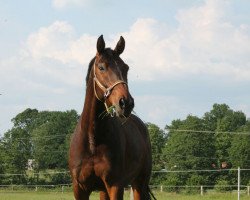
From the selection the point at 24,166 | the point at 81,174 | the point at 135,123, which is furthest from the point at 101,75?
the point at 24,166

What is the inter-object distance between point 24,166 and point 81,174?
50.0 meters

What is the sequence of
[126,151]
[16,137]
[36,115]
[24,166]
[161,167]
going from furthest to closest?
[36,115] → [16,137] → [161,167] → [24,166] → [126,151]

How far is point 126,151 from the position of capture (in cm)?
662

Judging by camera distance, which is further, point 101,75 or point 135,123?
point 135,123

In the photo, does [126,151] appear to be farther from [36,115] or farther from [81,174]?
[36,115]

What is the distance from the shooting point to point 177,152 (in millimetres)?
58812

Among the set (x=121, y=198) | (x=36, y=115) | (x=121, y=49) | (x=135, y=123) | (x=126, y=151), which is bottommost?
(x=121, y=198)

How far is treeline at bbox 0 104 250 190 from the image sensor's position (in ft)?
172

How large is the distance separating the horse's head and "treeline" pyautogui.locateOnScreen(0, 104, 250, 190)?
41.0 m

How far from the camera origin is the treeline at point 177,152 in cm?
5231

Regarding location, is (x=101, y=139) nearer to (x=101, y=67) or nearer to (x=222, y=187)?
(x=101, y=67)

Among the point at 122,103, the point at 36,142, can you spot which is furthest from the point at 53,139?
the point at 122,103

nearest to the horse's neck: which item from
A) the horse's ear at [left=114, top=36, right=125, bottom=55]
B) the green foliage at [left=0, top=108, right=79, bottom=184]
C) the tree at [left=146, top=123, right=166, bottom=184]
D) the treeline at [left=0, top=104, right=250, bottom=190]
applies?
the horse's ear at [left=114, top=36, right=125, bottom=55]

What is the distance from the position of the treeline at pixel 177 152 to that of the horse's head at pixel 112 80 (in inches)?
1613
